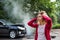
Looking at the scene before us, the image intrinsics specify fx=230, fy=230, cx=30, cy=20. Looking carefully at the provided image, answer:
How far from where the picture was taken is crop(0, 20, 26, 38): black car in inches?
716

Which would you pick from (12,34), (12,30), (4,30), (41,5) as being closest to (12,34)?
(12,34)

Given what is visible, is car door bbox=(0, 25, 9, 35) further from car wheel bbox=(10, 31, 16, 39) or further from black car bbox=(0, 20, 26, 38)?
car wheel bbox=(10, 31, 16, 39)

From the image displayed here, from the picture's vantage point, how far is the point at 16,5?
81.8 ft

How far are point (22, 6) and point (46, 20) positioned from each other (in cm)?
1972

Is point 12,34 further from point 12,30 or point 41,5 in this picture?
point 41,5

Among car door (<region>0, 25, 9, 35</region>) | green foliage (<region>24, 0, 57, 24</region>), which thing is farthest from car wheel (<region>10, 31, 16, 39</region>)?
green foliage (<region>24, 0, 57, 24</region>)

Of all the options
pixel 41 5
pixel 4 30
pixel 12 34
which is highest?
pixel 41 5

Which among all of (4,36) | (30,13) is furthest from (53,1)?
(4,36)

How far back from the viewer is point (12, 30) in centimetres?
1841

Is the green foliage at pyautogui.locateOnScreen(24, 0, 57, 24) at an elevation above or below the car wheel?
above

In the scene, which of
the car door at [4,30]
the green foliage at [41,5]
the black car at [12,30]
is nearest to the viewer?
the black car at [12,30]

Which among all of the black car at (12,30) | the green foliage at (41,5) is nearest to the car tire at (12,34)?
the black car at (12,30)

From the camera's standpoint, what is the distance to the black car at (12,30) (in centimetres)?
1819

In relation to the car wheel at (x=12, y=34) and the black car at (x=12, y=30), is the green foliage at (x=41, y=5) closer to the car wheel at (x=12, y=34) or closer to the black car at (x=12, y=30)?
the black car at (x=12, y=30)
